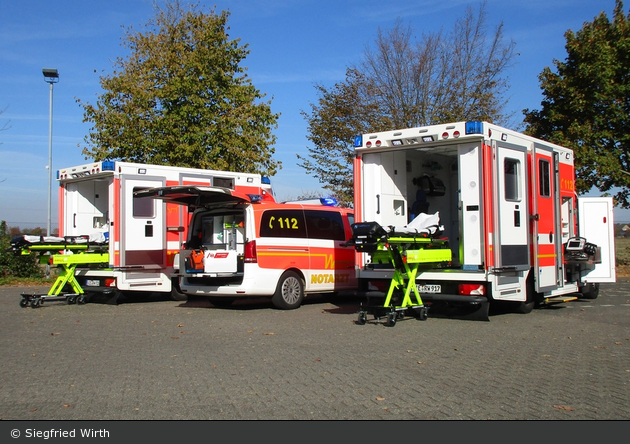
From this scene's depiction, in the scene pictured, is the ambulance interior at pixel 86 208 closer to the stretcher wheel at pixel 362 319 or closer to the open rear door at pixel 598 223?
the stretcher wheel at pixel 362 319

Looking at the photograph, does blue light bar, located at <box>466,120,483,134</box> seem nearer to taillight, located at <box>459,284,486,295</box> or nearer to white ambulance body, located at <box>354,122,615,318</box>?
white ambulance body, located at <box>354,122,615,318</box>

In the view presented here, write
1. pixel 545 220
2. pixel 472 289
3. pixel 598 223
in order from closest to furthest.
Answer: pixel 472 289, pixel 545 220, pixel 598 223

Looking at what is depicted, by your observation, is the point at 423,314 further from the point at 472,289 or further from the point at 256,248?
the point at 256,248

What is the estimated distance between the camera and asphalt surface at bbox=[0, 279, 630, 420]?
514 centimetres

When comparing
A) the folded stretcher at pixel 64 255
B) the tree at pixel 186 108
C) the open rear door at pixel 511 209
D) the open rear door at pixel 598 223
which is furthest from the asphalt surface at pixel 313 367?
the tree at pixel 186 108

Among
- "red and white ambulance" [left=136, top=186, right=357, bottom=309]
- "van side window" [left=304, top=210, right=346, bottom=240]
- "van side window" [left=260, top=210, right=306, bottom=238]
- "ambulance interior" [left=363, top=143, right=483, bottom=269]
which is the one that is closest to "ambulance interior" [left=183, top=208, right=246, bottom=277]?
"red and white ambulance" [left=136, top=186, right=357, bottom=309]

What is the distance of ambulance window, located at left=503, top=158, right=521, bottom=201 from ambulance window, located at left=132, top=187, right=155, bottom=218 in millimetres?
7062

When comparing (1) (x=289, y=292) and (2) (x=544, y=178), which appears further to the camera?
(1) (x=289, y=292)

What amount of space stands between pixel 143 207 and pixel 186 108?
7.35 m

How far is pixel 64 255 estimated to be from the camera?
500 inches

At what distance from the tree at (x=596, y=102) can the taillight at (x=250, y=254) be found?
13777 millimetres

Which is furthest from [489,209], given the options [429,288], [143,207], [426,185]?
[143,207]

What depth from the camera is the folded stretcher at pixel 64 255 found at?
12625 millimetres

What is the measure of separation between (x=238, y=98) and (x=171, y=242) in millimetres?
8546
